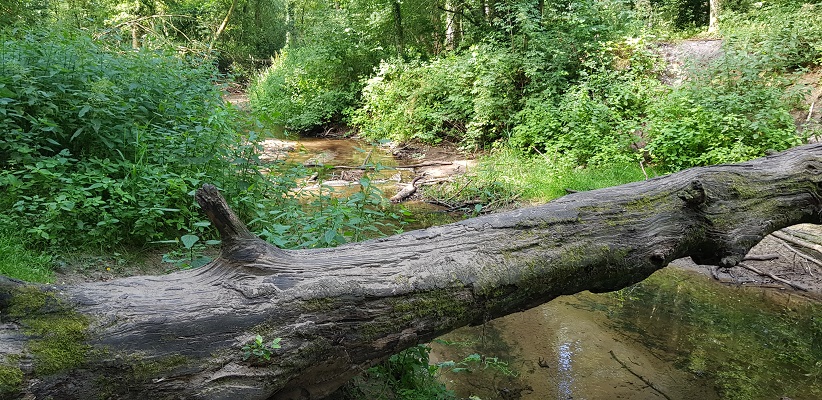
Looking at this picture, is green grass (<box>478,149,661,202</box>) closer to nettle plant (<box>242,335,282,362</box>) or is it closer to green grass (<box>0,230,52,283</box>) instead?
green grass (<box>0,230,52,283</box>)

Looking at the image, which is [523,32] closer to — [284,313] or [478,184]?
[478,184]

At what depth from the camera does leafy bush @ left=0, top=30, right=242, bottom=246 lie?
A: 4109 millimetres

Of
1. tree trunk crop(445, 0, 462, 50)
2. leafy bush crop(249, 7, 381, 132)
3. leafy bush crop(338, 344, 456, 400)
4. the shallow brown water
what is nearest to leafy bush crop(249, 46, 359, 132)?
leafy bush crop(249, 7, 381, 132)

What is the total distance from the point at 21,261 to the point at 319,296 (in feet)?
9.45

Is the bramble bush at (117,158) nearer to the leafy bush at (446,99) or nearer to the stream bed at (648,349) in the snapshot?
Answer: the stream bed at (648,349)

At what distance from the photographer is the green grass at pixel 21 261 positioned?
3508 mm

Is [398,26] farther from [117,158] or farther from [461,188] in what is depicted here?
[117,158]

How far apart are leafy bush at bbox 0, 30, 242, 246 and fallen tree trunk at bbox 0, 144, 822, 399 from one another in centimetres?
230

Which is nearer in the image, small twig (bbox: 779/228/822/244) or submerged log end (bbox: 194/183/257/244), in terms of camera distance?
submerged log end (bbox: 194/183/257/244)

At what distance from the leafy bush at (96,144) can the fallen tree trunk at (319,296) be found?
230 cm

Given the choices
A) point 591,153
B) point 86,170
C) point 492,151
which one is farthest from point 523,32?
point 86,170

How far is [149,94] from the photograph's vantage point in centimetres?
533

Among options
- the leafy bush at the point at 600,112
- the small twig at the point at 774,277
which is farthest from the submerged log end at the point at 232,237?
the leafy bush at the point at 600,112

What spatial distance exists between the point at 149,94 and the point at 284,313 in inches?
168
